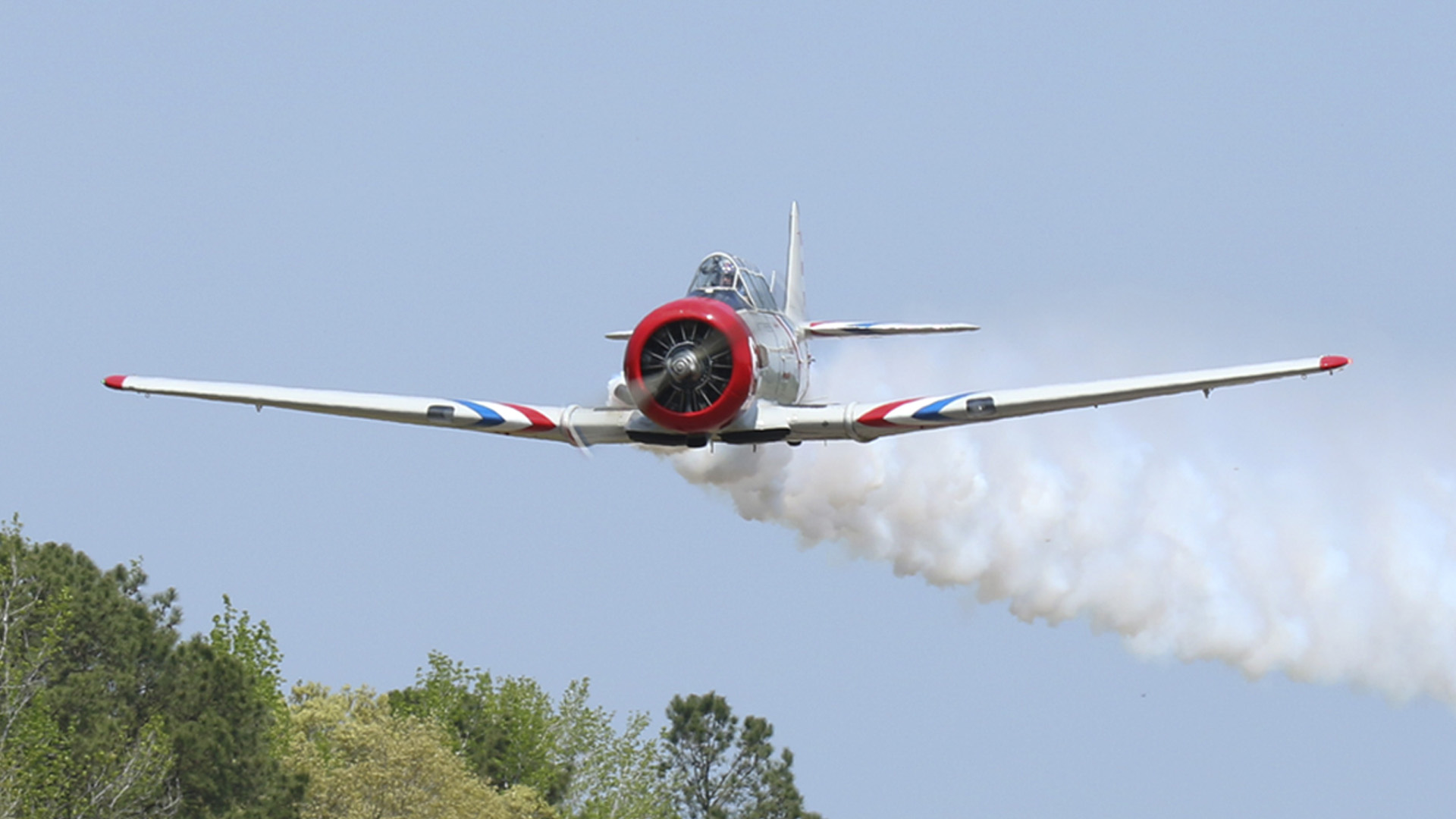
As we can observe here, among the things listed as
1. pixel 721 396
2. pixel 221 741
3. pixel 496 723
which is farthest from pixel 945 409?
pixel 496 723

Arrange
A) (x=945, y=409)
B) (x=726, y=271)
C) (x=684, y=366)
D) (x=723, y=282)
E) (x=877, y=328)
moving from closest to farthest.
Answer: (x=684, y=366), (x=945, y=409), (x=723, y=282), (x=726, y=271), (x=877, y=328)

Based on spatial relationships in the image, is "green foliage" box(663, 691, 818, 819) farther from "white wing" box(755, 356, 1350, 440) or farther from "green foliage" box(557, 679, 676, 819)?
"white wing" box(755, 356, 1350, 440)

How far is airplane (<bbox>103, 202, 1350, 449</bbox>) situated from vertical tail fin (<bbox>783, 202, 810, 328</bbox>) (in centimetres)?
581

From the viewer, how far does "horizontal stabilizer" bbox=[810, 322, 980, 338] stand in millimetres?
42969

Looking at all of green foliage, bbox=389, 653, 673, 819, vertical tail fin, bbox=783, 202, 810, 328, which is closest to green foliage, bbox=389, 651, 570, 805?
green foliage, bbox=389, 653, 673, 819

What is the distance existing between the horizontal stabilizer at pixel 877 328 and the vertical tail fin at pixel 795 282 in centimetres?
84

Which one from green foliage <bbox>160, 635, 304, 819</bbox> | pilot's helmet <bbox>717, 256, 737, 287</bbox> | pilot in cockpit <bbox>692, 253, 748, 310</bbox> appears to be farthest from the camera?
green foliage <bbox>160, 635, 304, 819</bbox>

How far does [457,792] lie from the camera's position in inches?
2084

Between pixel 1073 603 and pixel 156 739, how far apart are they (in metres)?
16.5

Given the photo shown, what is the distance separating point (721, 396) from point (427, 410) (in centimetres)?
527

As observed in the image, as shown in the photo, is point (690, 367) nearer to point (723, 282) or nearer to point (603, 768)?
point (723, 282)

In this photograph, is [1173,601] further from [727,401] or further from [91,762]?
[91,762]

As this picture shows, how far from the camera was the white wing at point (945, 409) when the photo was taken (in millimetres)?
36125

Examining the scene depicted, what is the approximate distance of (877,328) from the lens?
141ft
